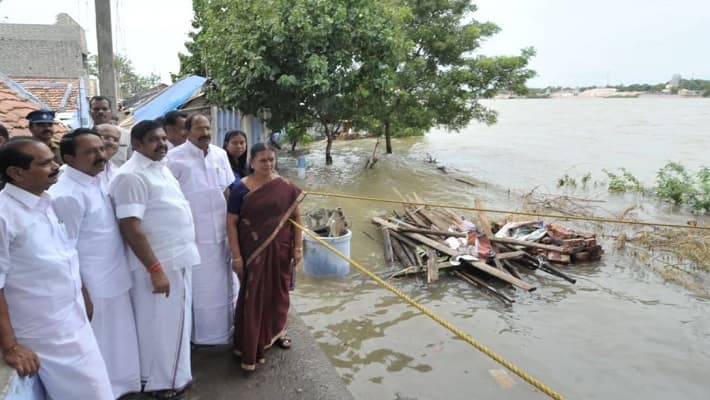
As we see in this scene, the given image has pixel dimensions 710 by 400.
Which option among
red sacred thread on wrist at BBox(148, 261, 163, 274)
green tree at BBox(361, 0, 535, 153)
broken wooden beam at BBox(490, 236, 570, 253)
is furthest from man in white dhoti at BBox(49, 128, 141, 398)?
green tree at BBox(361, 0, 535, 153)

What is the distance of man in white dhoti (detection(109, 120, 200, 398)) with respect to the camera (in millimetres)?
2398

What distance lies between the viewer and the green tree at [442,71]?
14.8 metres

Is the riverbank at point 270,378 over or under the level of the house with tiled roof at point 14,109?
under

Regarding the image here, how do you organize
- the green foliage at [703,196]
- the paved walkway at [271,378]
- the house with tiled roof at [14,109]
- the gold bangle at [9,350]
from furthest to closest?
the green foliage at [703,196] → the house with tiled roof at [14,109] → the paved walkway at [271,378] → the gold bangle at [9,350]

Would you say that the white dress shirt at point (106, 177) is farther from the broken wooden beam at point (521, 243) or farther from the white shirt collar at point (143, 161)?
the broken wooden beam at point (521, 243)

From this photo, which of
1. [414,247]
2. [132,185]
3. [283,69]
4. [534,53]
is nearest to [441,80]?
[534,53]

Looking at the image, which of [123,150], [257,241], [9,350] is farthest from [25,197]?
[123,150]

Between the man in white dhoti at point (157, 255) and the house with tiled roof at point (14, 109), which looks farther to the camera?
the house with tiled roof at point (14, 109)

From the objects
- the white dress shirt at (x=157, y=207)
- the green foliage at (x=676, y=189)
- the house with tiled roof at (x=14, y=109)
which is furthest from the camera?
the green foliage at (x=676, y=189)

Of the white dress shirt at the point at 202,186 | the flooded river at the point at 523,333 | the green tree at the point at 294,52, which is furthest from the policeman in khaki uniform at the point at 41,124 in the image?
the green tree at the point at 294,52

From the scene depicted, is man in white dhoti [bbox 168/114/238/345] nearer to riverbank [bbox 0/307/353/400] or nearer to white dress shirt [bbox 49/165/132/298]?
riverbank [bbox 0/307/353/400]

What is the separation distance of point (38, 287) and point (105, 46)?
522 centimetres

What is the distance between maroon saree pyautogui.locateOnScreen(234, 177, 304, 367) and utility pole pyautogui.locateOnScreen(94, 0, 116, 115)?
412 centimetres

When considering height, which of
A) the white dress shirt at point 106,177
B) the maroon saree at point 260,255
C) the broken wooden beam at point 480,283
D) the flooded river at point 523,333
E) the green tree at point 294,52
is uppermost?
the green tree at point 294,52
